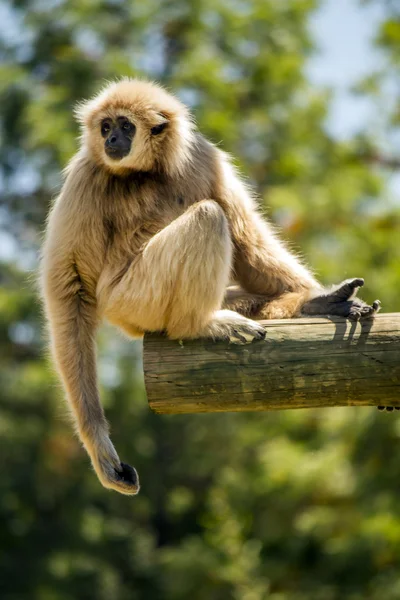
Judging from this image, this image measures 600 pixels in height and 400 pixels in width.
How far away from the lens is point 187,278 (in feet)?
17.3

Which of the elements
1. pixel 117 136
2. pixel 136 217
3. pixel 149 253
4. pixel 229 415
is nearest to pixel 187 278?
pixel 149 253

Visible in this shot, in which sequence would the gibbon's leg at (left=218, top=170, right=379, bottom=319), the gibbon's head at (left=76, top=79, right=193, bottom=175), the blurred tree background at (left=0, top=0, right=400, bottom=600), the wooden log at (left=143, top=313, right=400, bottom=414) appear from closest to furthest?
the wooden log at (left=143, top=313, right=400, bottom=414) → the gibbon's head at (left=76, top=79, right=193, bottom=175) → the gibbon's leg at (left=218, top=170, right=379, bottom=319) → the blurred tree background at (left=0, top=0, right=400, bottom=600)

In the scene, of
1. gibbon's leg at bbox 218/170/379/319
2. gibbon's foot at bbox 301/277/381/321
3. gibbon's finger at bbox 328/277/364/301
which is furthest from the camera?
gibbon's leg at bbox 218/170/379/319

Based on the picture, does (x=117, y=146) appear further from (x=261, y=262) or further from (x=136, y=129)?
(x=261, y=262)

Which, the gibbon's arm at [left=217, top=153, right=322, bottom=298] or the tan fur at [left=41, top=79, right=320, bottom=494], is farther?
the gibbon's arm at [left=217, top=153, right=322, bottom=298]

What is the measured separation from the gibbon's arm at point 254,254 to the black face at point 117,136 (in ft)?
2.20

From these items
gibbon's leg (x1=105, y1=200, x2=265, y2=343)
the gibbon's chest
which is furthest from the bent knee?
the gibbon's chest

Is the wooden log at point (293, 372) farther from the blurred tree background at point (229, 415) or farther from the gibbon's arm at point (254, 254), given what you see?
the blurred tree background at point (229, 415)

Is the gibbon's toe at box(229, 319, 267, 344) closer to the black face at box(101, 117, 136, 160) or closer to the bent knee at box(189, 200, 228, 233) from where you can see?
the bent knee at box(189, 200, 228, 233)

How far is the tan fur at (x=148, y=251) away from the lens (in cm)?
523

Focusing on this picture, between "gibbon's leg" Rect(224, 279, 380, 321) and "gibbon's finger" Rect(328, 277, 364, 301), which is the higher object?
"gibbon's finger" Rect(328, 277, 364, 301)

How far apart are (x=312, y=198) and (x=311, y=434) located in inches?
169

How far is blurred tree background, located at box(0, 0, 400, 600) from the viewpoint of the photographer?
13453 millimetres

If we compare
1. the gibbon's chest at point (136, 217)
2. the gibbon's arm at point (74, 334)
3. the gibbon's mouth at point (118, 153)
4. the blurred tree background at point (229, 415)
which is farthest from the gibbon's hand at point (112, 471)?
the blurred tree background at point (229, 415)
